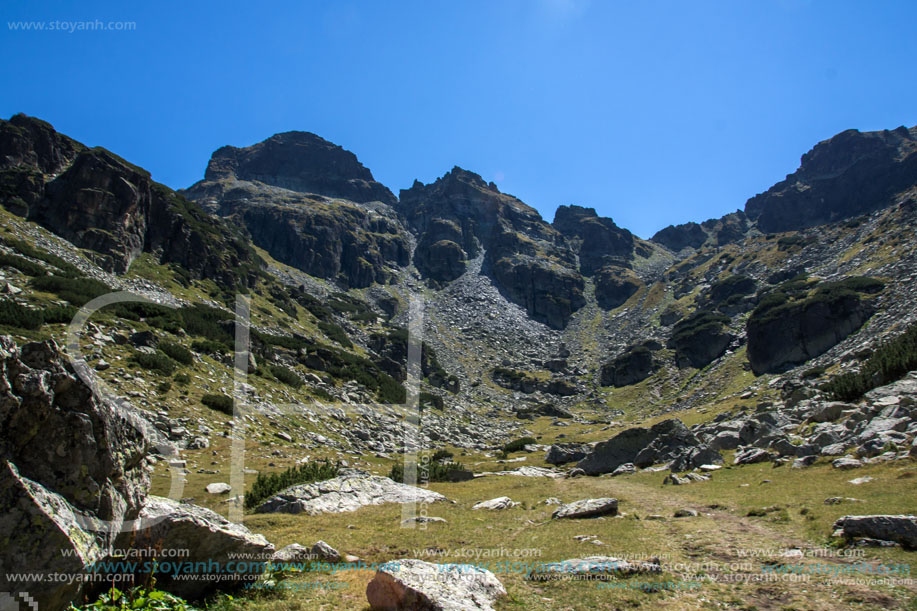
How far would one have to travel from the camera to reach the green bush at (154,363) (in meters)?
34.2

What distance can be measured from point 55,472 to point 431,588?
6426 mm

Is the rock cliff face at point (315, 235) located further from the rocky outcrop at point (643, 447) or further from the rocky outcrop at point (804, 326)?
the rocky outcrop at point (643, 447)

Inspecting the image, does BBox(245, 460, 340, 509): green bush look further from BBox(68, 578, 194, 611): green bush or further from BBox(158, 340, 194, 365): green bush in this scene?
BBox(158, 340, 194, 365): green bush

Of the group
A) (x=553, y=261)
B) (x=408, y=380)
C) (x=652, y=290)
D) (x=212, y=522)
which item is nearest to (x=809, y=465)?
(x=212, y=522)

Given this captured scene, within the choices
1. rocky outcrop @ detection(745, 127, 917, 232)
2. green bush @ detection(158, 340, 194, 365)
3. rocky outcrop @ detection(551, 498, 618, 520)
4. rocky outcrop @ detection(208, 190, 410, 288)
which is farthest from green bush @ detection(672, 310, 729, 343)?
rocky outcrop @ detection(208, 190, 410, 288)

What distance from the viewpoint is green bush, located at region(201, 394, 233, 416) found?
1385 inches

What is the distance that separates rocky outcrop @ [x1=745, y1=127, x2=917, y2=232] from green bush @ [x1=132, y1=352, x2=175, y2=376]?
210136mm

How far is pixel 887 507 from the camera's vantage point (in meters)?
13.3

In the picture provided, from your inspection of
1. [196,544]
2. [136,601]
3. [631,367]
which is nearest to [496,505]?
[196,544]

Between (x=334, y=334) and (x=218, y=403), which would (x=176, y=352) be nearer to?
(x=218, y=403)

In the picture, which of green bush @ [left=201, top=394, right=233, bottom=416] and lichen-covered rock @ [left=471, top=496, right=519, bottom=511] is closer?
lichen-covered rock @ [left=471, top=496, right=519, bottom=511]

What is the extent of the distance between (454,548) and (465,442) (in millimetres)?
47083

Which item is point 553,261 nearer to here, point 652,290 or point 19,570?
point 652,290

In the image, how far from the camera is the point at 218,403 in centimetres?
3556
